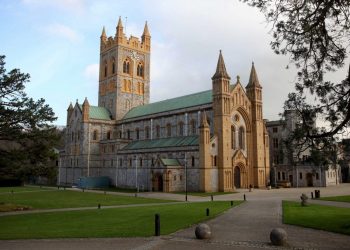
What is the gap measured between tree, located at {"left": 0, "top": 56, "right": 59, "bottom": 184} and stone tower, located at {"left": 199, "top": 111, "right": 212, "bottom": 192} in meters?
27.3

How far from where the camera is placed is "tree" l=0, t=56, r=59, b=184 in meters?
33.3

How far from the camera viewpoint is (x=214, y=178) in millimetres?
58844

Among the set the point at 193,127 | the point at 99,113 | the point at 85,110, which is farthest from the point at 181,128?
the point at 99,113

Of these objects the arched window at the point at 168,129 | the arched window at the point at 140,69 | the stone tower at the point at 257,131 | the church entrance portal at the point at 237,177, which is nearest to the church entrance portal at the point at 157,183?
the arched window at the point at 168,129

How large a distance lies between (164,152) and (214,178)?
432 inches

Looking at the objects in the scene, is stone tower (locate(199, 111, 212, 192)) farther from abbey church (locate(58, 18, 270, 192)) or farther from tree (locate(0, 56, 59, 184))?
tree (locate(0, 56, 59, 184))

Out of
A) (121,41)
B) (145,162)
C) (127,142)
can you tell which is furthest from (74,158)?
(121,41)

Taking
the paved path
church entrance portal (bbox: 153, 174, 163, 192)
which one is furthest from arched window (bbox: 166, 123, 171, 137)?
the paved path

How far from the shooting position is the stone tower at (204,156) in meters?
57.1

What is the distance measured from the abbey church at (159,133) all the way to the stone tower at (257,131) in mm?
190

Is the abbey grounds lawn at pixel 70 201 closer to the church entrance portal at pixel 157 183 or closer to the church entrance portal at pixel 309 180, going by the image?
the church entrance portal at pixel 157 183

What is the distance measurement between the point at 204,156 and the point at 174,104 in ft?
62.1

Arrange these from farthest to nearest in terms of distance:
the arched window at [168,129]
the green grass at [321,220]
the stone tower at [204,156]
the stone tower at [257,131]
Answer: the arched window at [168,129] → the stone tower at [257,131] → the stone tower at [204,156] → the green grass at [321,220]

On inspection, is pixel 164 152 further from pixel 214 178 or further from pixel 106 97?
pixel 106 97
